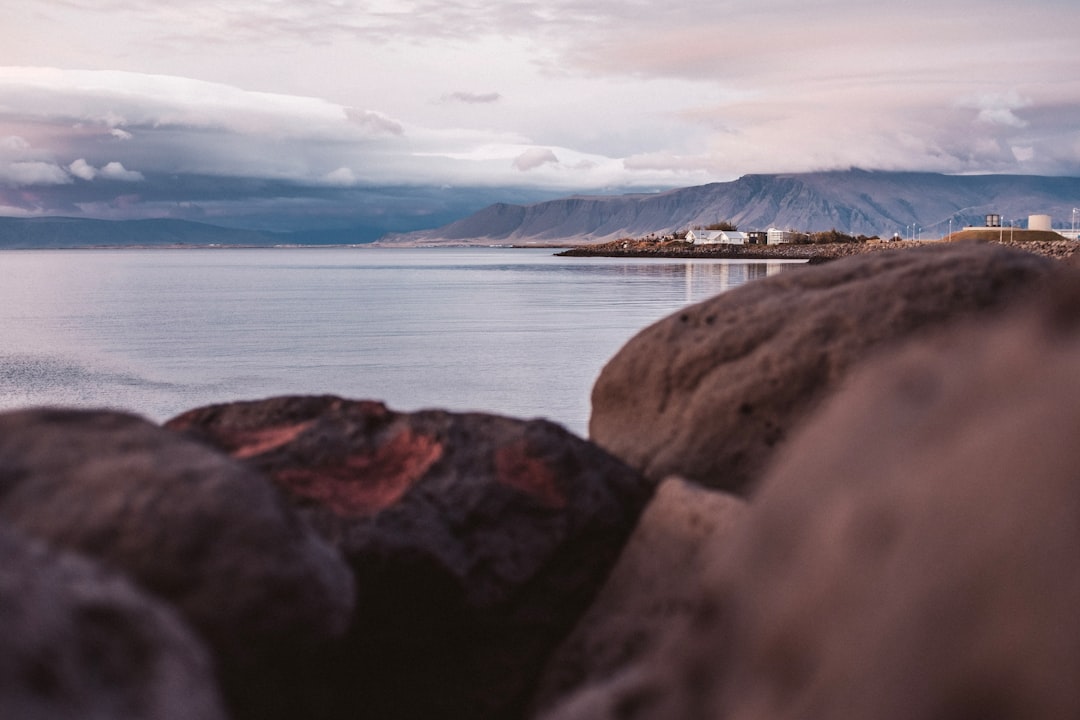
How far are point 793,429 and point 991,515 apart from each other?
148 inches

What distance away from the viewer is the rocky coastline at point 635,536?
2502 mm

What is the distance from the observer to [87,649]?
2770 mm

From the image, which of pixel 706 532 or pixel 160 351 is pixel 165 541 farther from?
pixel 160 351

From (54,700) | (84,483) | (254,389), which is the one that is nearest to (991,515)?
(54,700)

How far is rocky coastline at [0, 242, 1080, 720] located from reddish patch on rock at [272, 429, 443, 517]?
2cm

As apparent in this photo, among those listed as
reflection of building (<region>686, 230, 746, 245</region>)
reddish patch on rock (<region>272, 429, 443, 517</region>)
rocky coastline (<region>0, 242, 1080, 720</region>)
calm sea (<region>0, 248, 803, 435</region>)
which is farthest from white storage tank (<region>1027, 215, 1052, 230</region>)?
reddish patch on rock (<region>272, 429, 443, 517</region>)

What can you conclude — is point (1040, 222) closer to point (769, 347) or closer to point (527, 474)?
point (769, 347)

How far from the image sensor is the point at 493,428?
577 centimetres

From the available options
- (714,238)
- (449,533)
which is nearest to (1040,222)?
(714,238)

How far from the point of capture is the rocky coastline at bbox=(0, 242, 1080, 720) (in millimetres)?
2502

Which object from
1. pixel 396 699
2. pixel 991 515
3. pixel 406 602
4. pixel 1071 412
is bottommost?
pixel 396 699

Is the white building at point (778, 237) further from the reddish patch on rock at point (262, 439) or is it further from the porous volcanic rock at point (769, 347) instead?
the reddish patch on rock at point (262, 439)

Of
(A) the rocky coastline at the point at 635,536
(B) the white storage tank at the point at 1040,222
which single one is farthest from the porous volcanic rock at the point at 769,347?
(B) the white storage tank at the point at 1040,222

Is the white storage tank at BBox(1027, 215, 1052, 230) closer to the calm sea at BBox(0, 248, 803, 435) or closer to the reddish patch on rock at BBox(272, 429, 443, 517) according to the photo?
the calm sea at BBox(0, 248, 803, 435)
